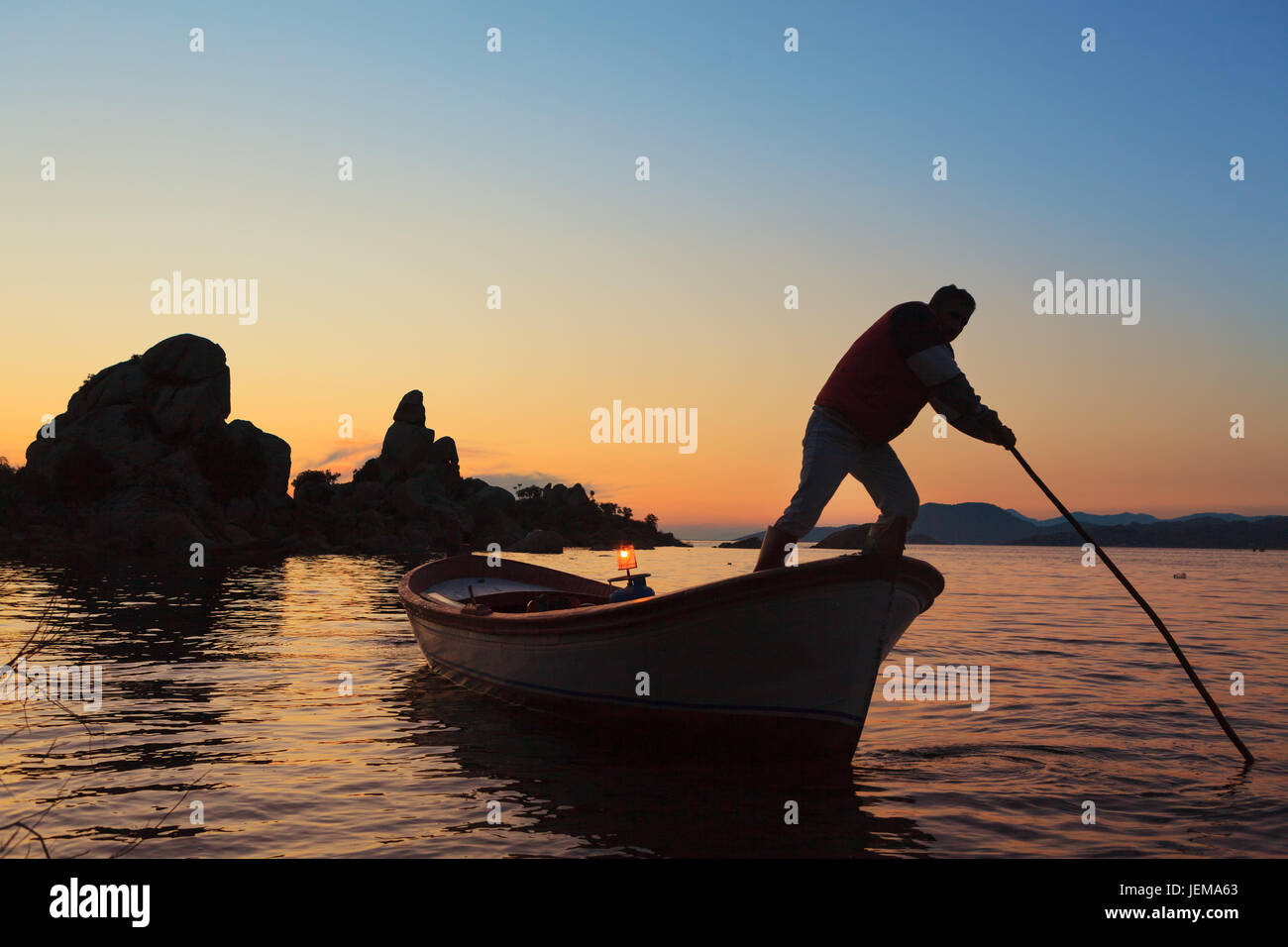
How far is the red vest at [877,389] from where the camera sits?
6.44 m

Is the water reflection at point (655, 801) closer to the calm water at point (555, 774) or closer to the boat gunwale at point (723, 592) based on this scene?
the calm water at point (555, 774)

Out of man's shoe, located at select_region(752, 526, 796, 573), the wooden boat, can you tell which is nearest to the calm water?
the wooden boat

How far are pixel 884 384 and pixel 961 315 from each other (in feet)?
2.50

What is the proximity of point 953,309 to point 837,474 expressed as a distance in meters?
1.49

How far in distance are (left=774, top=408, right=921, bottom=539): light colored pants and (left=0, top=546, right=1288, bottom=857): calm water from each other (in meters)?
2.10

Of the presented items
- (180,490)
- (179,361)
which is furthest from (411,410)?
(180,490)

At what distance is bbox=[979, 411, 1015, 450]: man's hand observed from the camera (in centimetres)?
610

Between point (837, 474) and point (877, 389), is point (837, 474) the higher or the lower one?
the lower one

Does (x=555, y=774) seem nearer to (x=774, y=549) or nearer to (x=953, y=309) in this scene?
(x=774, y=549)

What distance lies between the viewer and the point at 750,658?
22.5 ft

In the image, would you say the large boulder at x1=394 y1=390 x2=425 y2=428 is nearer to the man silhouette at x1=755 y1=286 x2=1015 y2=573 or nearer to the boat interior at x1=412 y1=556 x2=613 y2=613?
the boat interior at x1=412 y1=556 x2=613 y2=613

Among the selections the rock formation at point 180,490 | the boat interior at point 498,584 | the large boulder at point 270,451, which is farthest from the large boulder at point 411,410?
the boat interior at point 498,584
